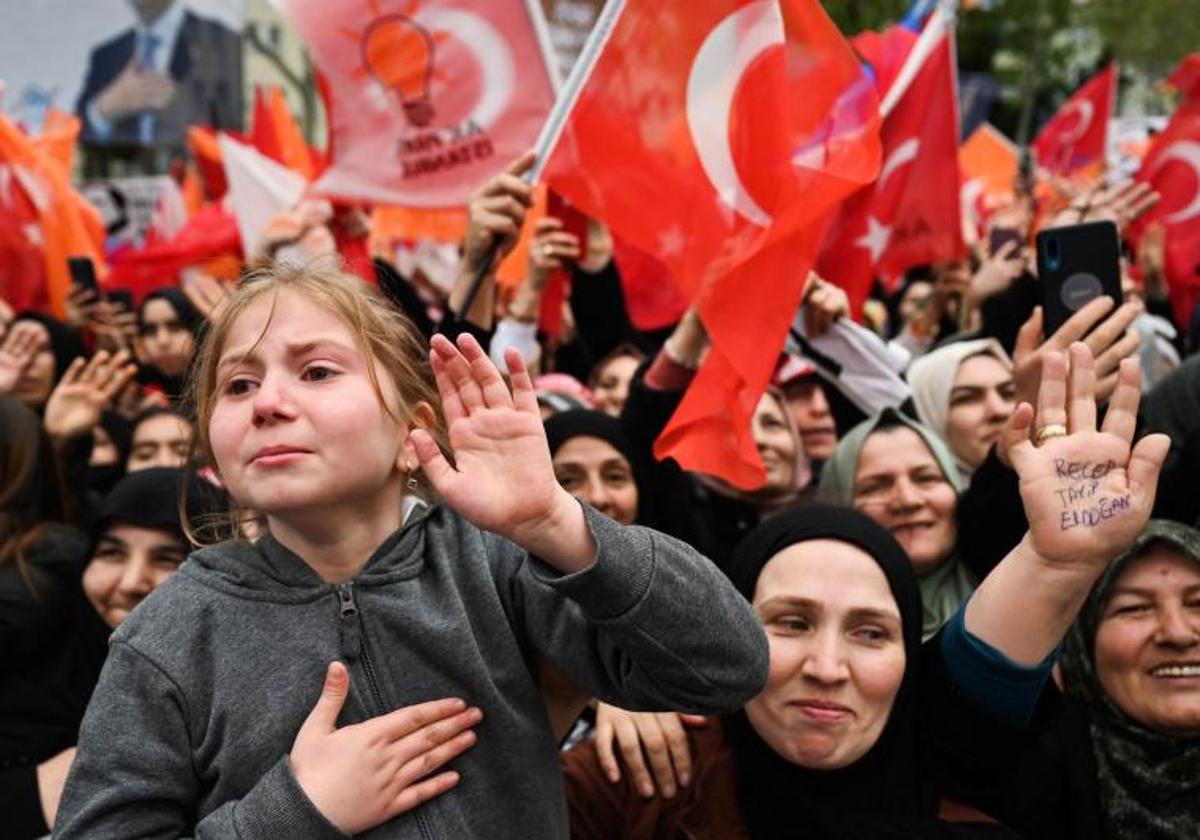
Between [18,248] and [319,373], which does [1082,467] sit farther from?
[18,248]

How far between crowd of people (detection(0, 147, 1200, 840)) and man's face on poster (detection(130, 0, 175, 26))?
11.5 meters

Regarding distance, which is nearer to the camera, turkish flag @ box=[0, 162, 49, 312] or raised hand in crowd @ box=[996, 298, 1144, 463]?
raised hand in crowd @ box=[996, 298, 1144, 463]

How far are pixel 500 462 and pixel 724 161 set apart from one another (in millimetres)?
1629

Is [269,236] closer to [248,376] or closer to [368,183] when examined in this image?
[368,183]

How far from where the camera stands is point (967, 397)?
154 inches

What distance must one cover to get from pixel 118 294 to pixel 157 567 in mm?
4322

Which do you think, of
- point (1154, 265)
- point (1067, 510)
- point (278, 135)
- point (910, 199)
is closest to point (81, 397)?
point (1067, 510)

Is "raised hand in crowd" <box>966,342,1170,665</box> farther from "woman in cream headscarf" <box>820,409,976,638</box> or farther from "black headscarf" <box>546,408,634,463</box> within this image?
"black headscarf" <box>546,408,634,463</box>

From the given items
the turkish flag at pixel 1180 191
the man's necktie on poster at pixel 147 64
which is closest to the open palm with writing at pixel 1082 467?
the turkish flag at pixel 1180 191

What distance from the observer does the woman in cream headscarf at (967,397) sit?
12.7 feet

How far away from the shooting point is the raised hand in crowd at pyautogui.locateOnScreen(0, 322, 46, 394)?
4.21 metres

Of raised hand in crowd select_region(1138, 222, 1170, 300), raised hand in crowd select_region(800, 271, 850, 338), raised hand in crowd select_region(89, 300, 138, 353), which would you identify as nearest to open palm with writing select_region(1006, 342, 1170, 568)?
raised hand in crowd select_region(800, 271, 850, 338)

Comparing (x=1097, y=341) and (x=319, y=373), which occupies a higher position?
(x=319, y=373)

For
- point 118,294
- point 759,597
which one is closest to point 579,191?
point 759,597
